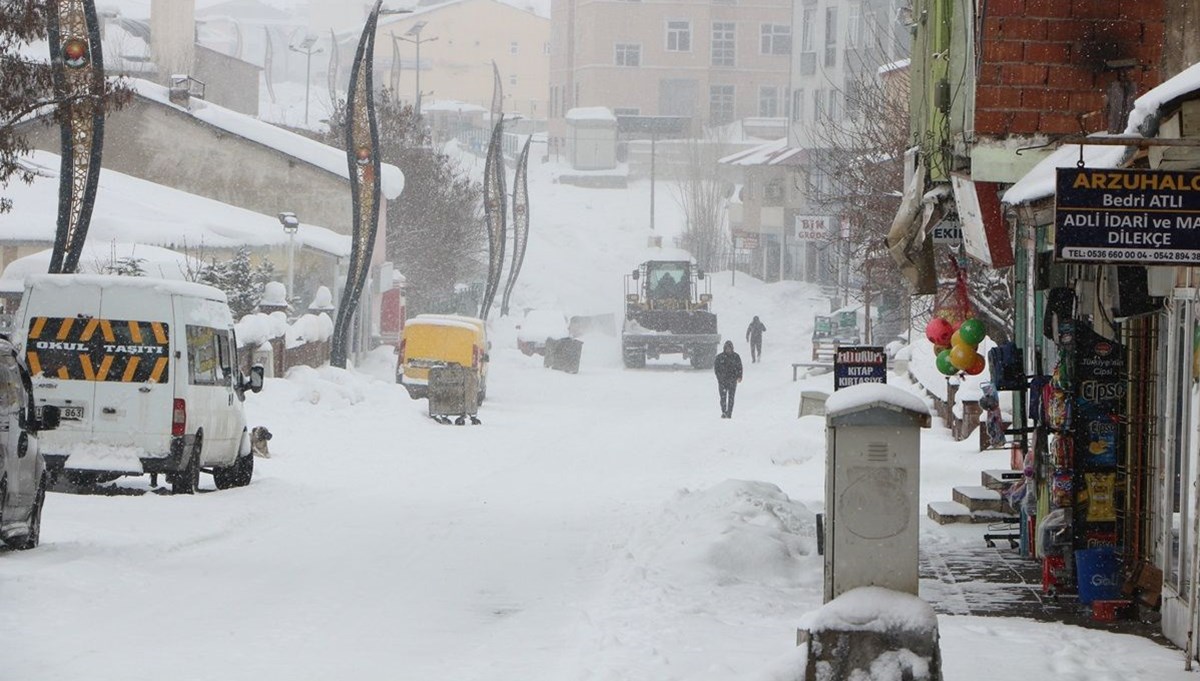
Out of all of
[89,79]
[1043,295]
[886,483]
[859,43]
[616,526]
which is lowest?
[616,526]

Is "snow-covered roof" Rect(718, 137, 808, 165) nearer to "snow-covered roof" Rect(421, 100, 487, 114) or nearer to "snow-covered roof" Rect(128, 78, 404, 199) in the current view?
"snow-covered roof" Rect(128, 78, 404, 199)

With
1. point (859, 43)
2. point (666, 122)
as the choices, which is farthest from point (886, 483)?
point (666, 122)

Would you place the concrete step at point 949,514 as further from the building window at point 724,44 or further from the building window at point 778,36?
the building window at point 724,44

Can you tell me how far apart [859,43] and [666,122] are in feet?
98.5

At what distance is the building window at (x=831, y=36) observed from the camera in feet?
253

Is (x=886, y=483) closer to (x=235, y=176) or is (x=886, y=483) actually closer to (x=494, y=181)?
(x=235, y=176)

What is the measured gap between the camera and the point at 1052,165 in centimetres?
1227

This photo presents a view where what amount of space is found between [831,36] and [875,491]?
71485 mm

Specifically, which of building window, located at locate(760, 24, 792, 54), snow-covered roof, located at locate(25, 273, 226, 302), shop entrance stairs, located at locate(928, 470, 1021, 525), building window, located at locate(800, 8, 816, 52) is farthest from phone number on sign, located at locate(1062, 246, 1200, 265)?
building window, located at locate(760, 24, 792, 54)

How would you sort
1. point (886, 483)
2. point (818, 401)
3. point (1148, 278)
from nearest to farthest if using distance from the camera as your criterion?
point (886, 483) → point (1148, 278) → point (818, 401)

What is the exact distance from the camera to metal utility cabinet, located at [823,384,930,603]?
8414mm

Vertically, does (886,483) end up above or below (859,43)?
below

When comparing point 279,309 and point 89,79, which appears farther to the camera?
point 279,309

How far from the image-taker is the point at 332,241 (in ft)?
153
